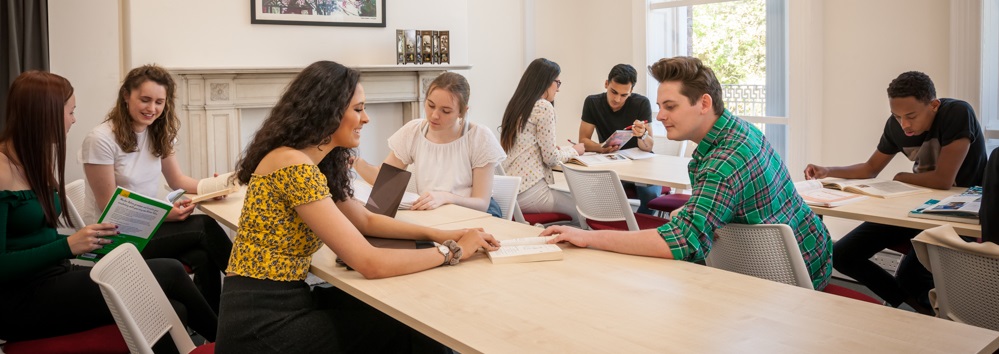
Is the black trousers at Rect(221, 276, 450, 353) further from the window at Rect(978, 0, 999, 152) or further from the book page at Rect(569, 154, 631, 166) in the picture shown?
the window at Rect(978, 0, 999, 152)

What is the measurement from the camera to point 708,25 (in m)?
6.60

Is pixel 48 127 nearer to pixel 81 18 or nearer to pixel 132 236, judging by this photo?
pixel 132 236

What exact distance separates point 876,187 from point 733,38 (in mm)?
2993

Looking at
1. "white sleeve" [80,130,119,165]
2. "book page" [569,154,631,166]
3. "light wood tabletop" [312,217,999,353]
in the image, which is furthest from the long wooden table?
"book page" [569,154,631,166]

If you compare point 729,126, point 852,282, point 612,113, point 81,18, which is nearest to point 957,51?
point 852,282

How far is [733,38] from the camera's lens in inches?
251

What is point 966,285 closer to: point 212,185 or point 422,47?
point 212,185

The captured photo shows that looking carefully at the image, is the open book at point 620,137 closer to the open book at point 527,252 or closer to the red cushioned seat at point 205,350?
the open book at point 527,252

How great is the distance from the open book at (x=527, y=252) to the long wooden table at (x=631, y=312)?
3 cm

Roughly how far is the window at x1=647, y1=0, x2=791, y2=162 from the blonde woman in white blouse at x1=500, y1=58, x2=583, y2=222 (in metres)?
2.39

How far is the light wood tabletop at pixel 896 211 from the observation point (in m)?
2.92

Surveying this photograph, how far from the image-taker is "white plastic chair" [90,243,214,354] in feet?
6.82

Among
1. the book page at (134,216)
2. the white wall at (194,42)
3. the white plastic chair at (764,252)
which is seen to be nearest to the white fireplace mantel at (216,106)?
the white wall at (194,42)

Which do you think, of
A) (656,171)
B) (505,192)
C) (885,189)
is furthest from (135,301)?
(885,189)
